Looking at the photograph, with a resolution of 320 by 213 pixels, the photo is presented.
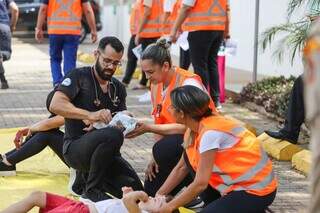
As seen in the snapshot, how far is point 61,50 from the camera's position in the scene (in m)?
9.70

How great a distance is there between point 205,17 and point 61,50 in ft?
8.48

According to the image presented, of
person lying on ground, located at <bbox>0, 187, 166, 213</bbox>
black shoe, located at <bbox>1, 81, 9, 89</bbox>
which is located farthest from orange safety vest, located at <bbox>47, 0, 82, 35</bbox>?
person lying on ground, located at <bbox>0, 187, 166, 213</bbox>

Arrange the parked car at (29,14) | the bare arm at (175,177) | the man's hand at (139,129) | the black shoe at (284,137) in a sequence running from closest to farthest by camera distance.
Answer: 1. the bare arm at (175,177)
2. the man's hand at (139,129)
3. the black shoe at (284,137)
4. the parked car at (29,14)

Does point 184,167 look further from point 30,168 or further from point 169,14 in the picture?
point 169,14

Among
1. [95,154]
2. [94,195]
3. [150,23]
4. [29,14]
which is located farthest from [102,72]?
[29,14]

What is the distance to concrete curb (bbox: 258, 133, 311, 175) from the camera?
606 centimetres

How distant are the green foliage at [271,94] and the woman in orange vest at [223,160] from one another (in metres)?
3.77

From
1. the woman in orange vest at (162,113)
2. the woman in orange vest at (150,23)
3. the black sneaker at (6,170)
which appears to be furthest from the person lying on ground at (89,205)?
the woman in orange vest at (150,23)

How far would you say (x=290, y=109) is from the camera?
6.41m

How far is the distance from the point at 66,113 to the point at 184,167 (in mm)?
874

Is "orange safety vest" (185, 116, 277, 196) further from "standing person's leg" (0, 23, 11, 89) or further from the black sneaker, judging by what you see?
"standing person's leg" (0, 23, 11, 89)

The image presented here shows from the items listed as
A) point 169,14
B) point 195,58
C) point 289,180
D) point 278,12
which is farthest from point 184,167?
point 278,12

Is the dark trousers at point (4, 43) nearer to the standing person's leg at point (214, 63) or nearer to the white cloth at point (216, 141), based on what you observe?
the standing person's leg at point (214, 63)

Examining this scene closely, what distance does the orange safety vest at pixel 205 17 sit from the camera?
7824 mm
